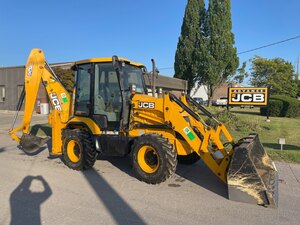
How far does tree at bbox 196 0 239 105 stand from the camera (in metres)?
31.9

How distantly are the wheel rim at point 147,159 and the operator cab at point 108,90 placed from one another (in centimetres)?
86

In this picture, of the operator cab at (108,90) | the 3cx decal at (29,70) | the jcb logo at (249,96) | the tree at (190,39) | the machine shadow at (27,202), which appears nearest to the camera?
the machine shadow at (27,202)

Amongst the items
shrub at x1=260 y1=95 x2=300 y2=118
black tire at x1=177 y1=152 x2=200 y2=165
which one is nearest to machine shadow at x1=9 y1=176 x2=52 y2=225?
black tire at x1=177 y1=152 x2=200 y2=165

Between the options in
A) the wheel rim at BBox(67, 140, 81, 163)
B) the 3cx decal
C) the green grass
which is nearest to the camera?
the wheel rim at BBox(67, 140, 81, 163)

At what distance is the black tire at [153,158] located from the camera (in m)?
5.48

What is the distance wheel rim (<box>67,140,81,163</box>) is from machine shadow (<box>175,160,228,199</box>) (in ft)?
7.71

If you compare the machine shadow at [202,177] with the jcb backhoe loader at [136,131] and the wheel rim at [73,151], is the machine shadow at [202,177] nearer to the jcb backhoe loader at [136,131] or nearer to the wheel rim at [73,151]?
the jcb backhoe loader at [136,131]

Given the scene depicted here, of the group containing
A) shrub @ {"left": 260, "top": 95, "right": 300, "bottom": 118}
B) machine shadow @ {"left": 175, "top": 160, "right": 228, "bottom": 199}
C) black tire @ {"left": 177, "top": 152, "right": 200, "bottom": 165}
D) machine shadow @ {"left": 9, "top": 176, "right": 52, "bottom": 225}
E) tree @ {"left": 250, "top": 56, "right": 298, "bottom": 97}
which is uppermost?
tree @ {"left": 250, "top": 56, "right": 298, "bottom": 97}

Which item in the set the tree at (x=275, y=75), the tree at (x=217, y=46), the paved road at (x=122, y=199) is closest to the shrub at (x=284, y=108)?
the tree at (x=217, y=46)

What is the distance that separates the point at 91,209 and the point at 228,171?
7.35 feet

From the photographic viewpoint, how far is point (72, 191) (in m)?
5.31

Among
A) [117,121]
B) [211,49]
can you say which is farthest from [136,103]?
[211,49]

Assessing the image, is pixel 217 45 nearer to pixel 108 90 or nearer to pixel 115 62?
pixel 108 90

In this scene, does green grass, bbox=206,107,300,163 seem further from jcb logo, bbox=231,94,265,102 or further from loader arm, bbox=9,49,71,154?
loader arm, bbox=9,49,71,154
